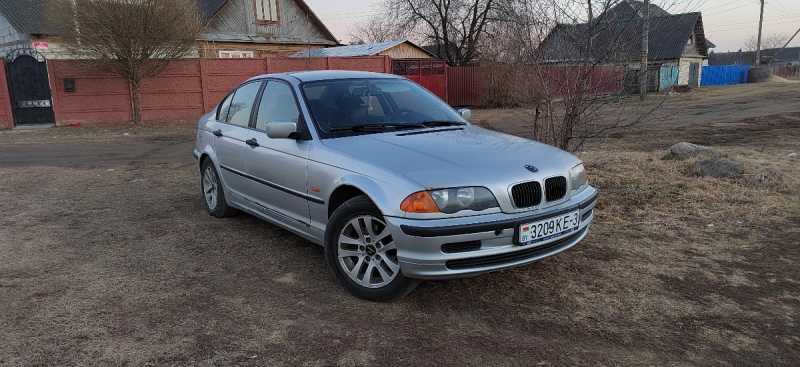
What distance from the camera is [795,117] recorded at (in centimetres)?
1530

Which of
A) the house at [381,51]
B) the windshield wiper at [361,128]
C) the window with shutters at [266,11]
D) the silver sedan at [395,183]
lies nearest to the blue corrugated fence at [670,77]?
the silver sedan at [395,183]

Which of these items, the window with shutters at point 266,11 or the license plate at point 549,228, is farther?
the window with shutters at point 266,11

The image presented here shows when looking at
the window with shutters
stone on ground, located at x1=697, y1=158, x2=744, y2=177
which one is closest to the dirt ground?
stone on ground, located at x1=697, y1=158, x2=744, y2=177

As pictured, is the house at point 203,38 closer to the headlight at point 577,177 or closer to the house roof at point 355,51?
the house roof at point 355,51

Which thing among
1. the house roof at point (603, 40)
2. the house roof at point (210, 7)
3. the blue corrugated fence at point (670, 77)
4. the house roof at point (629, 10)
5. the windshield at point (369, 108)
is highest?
the house roof at point (210, 7)

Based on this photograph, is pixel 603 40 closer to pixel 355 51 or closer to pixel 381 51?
pixel 381 51

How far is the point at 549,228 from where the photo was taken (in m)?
3.48

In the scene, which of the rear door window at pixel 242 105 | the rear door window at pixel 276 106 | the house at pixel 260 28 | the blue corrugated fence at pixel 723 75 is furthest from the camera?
the blue corrugated fence at pixel 723 75

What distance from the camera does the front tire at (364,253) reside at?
137 inches

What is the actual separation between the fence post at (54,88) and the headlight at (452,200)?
18.0m

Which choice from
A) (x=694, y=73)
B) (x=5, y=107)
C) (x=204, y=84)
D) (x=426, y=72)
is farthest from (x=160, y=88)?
(x=694, y=73)

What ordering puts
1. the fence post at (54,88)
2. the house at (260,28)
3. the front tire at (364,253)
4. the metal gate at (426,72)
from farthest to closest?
the house at (260,28), the metal gate at (426,72), the fence post at (54,88), the front tire at (364,253)

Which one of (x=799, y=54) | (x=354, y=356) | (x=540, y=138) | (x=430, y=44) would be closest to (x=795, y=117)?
(x=540, y=138)

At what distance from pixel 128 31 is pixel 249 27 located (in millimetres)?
13608
